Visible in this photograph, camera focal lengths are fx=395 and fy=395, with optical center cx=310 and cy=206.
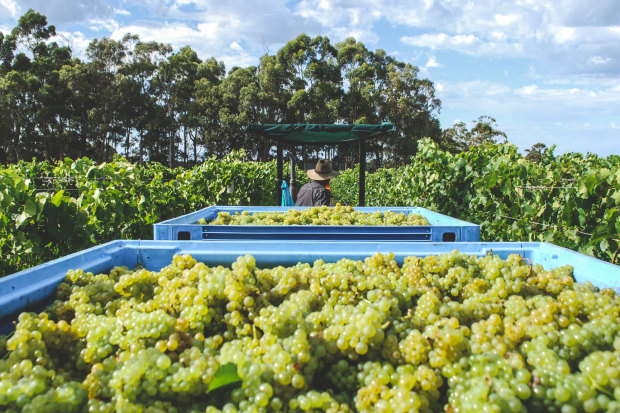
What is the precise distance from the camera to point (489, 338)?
3.93ft

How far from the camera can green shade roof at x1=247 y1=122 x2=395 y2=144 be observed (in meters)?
6.36

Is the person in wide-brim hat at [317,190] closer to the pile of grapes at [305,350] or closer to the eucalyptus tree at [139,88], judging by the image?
the pile of grapes at [305,350]

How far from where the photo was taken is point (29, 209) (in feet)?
11.6

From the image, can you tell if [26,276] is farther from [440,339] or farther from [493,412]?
[493,412]

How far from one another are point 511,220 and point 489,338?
476 centimetres

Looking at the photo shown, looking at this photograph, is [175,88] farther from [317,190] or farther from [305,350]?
[305,350]

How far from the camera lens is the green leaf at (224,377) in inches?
41.1

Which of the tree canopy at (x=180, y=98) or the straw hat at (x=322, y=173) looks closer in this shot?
the straw hat at (x=322, y=173)

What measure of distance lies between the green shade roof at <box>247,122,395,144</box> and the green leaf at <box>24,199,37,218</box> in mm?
3738

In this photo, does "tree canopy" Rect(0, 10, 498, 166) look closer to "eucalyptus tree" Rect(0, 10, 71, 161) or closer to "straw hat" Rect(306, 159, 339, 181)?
"eucalyptus tree" Rect(0, 10, 71, 161)

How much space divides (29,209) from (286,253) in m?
2.77

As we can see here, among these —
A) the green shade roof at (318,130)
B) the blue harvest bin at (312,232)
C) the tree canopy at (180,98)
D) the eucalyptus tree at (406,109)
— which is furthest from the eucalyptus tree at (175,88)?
the blue harvest bin at (312,232)

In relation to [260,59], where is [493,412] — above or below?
below

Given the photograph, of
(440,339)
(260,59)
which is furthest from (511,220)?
(260,59)
